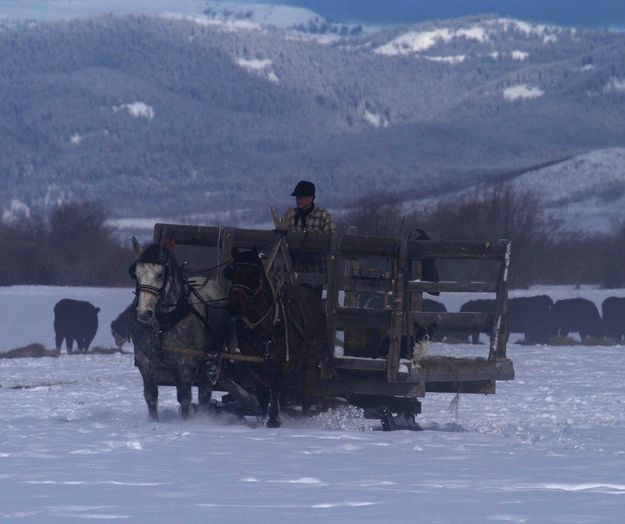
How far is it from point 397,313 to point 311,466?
303cm

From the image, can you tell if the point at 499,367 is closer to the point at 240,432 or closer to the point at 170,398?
the point at 240,432

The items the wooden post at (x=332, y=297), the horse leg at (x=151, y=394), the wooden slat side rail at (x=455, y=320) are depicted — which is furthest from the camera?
the wooden slat side rail at (x=455, y=320)

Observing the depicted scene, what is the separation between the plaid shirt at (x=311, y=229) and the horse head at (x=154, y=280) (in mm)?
1229

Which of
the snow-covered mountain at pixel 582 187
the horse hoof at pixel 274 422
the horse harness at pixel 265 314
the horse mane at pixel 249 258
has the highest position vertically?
the snow-covered mountain at pixel 582 187

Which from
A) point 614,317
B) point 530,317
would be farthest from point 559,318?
point 614,317

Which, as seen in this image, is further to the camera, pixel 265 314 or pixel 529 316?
pixel 529 316

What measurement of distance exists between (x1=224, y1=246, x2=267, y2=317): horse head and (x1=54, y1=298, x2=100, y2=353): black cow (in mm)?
21916

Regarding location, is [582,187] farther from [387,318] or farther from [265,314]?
[265,314]

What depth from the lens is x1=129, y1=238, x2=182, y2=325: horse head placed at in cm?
1105

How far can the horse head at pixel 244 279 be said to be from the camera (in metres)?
11.2

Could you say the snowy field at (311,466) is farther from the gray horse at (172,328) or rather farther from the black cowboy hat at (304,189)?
the black cowboy hat at (304,189)

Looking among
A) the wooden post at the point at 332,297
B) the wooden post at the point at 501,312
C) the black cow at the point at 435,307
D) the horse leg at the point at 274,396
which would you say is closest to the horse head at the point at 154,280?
the horse leg at the point at 274,396

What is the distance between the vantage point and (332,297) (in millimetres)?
12195

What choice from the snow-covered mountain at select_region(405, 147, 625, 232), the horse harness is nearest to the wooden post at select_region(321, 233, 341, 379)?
the horse harness
